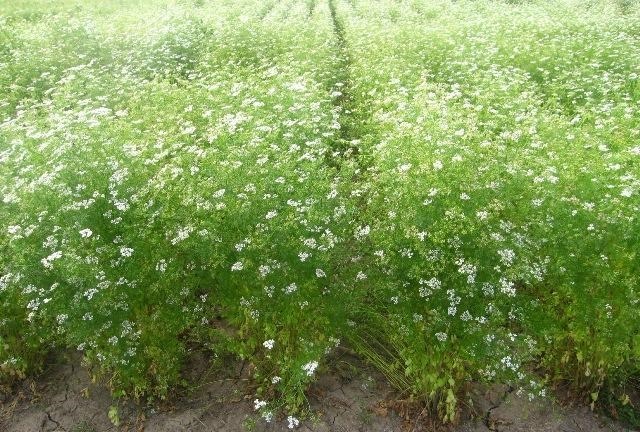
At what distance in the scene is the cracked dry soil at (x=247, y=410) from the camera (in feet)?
21.3

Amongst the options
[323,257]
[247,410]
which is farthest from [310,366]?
[247,410]

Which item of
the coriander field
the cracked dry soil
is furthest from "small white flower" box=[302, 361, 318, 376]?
the cracked dry soil

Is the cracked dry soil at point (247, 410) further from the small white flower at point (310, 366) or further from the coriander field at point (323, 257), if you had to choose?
the small white flower at point (310, 366)

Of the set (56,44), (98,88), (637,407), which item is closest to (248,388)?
(637,407)

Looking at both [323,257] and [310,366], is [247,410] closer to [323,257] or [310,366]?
[310,366]

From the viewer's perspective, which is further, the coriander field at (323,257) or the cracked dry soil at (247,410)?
the cracked dry soil at (247,410)

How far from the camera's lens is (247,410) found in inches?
261

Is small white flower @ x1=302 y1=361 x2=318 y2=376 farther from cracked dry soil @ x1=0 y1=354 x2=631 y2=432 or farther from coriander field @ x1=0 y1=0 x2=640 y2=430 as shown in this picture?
cracked dry soil @ x1=0 y1=354 x2=631 y2=432

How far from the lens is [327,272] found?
583 centimetres

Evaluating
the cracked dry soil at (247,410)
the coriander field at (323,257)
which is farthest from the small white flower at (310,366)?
the cracked dry soil at (247,410)

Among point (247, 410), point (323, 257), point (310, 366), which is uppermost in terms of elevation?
point (323, 257)

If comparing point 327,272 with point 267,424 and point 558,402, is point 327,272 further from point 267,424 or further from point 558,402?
point 558,402

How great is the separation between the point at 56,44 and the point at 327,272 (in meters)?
13.8

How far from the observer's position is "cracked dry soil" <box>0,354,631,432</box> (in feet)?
21.3
